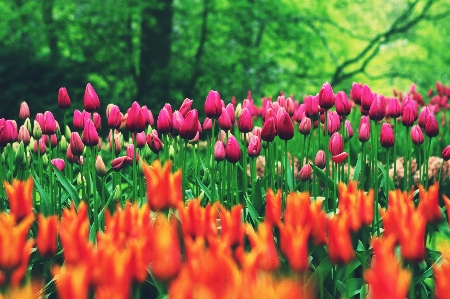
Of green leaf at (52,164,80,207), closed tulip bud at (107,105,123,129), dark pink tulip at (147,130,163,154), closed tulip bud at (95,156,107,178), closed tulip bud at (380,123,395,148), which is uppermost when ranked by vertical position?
closed tulip bud at (380,123,395,148)

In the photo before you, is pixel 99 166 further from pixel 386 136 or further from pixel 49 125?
pixel 386 136

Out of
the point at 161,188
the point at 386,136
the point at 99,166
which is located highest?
the point at 161,188

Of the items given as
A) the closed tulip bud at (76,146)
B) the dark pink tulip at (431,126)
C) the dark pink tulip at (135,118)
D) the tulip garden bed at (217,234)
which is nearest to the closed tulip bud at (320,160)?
the tulip garden bed at (217,234)

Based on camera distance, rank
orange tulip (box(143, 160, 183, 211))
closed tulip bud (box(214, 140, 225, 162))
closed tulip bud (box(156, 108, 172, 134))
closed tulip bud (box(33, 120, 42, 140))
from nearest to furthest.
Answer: orange tulip (box(143, 160, 183, 211)), closed tulip bud (box(156, 108, 172, 134)), closed tulip bud (box(214, 140, 225, 162)), closed tulip bud (box(33, 120, 42, 140))

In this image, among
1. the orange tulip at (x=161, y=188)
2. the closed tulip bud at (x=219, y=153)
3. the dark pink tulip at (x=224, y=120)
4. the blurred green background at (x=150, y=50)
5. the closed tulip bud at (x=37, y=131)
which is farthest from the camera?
the blurred green background at (x=150, y=50)

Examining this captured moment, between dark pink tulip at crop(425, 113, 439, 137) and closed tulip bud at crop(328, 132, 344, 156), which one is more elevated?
dark pink tulip at crop(425, 113, 439, 137)

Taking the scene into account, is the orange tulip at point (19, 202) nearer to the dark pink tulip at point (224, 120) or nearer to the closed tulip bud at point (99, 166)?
the closed tulip bud at point (99, 166)

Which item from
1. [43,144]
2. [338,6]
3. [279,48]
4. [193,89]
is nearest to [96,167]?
[43,144]

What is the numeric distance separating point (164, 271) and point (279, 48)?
13.7 meters

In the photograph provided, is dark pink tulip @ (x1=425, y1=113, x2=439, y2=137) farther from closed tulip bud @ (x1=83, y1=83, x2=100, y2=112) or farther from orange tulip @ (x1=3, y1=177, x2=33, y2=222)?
orange tulip @ (x1=3, y1=177, x2=33, y2=222)

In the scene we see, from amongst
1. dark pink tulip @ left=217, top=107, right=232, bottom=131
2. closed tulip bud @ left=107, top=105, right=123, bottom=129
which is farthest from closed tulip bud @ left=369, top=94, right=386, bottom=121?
closed tulip bud @ left=107, top=105, right=123, bottom=129

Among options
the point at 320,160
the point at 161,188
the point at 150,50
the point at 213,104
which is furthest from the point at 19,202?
the point at 150,50

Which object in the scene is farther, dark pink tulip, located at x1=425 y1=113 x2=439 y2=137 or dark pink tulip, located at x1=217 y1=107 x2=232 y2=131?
dark pink tulip, located at x1=217 y1=107 x2=232 y2=131

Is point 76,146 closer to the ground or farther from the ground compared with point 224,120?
closer to the ground
